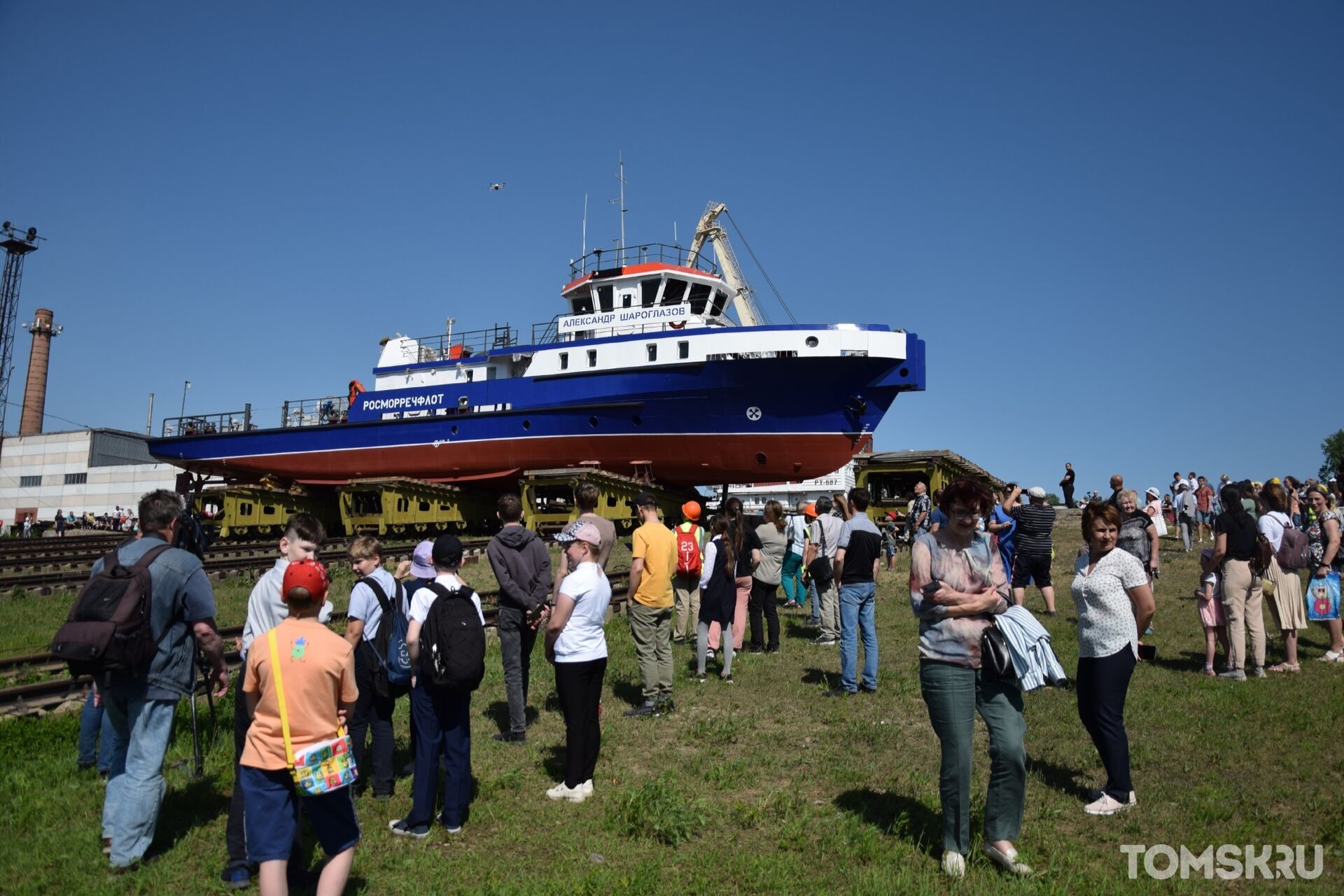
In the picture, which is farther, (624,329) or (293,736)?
(624,329)

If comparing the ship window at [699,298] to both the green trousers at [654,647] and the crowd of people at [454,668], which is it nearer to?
the crowd of people at [454,668]

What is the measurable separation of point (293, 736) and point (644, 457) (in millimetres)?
18662

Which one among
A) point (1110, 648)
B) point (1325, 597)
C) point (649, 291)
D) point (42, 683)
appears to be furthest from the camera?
point (649, 291)

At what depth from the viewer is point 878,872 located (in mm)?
3965

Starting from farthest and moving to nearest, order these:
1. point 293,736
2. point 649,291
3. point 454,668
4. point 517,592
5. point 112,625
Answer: point 649,291 → point 517,592 → point 454,668 → point 112,625 → point 293,736

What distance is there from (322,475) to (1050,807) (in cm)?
2592

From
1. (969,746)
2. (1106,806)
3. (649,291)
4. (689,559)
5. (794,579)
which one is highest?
(649,291)

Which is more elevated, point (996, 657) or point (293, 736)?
point (996, 657)

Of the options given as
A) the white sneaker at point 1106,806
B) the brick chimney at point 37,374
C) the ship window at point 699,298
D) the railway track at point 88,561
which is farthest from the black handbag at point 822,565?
the brick chimney at point 37,374

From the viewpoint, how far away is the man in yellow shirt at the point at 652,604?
21.6 ft

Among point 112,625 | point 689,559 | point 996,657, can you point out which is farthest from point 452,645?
point 689,559

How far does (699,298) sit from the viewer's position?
23781 mm

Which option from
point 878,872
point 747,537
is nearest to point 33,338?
point 747,537

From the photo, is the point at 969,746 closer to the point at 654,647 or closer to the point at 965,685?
the point at 965,685
